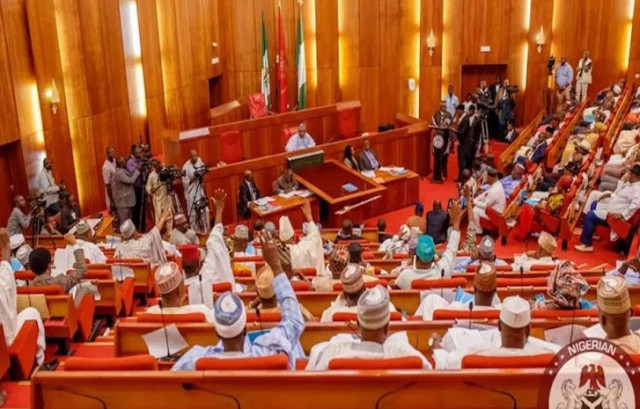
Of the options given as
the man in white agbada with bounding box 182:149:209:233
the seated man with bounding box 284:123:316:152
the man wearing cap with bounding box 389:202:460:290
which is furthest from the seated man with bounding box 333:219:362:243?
the seated man with bounding box 284:123:316:152

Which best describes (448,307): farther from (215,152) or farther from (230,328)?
(215,152)

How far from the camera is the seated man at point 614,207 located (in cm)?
812

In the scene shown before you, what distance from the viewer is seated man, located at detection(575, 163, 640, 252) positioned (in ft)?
26.6

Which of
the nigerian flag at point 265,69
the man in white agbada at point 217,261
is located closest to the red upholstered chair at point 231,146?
the nigerian flag at point 265,69

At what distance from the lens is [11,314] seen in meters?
4.94

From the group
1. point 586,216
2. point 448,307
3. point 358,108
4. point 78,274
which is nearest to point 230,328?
point 448,307

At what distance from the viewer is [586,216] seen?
861 centimetres

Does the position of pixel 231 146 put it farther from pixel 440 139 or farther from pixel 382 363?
pixel 382 363

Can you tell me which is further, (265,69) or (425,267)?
(265,69)

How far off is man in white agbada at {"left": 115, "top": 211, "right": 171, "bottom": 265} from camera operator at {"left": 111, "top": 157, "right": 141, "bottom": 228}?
2685 millimetres

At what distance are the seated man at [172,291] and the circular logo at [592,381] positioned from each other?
212 centimetres

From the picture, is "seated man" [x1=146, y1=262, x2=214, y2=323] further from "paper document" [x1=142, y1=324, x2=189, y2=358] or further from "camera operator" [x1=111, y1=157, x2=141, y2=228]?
"camera operator" [x1=111, y1=157, x2=141, y2=228]

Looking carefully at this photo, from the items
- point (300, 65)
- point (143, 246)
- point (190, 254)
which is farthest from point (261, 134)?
point (190, 254)

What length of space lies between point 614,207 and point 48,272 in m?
6.41
